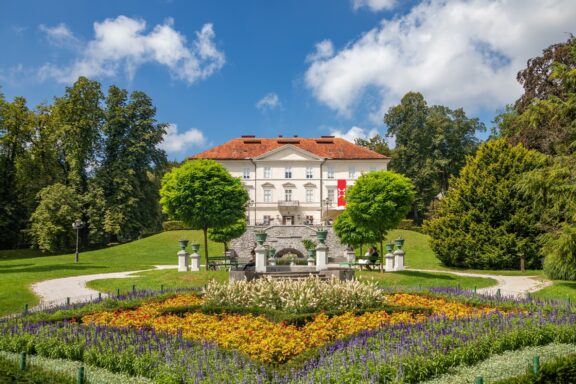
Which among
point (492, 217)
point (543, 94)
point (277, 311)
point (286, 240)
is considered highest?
point (543, 94)

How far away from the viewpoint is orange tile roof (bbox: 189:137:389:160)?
5252 cm

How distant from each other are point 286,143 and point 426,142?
18.2m

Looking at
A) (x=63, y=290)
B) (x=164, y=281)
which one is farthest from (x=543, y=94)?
(x=63, y=290)

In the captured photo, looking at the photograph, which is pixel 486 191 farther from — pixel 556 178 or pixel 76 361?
pixel 76 361

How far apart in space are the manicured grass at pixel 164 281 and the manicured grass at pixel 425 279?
7326 mm

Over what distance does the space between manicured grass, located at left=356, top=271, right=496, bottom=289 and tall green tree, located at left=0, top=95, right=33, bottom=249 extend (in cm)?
3740

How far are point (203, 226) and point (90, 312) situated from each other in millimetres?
14017

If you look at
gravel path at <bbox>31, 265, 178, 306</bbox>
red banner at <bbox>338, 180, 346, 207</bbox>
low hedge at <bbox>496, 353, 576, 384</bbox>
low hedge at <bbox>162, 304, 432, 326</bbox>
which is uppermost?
red banner at <bbox>338, 180, 346, 207</bbox>

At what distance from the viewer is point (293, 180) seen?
2050 inches

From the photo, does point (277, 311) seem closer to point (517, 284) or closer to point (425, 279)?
point (425, 279)

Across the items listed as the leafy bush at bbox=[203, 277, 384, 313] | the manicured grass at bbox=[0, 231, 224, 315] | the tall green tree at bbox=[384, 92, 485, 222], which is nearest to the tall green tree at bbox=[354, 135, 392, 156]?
the tall green tree at bbox=[384, 92, 485, 222]

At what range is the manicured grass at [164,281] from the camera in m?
18.6

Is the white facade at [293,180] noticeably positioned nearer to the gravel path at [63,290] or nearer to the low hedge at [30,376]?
the gravel path at [63,290]

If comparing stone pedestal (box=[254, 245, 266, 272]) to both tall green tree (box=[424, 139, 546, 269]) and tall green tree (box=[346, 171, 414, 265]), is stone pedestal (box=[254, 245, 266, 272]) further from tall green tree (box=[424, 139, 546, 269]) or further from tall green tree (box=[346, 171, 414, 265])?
tall green tree (box=[424, 139, 546, 269])
